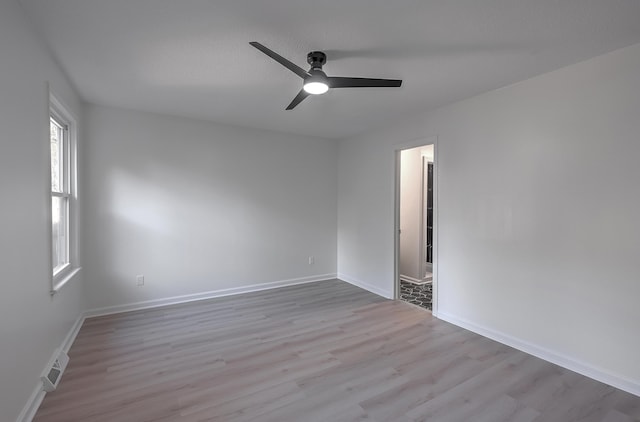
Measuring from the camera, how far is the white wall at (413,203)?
514 centimetres

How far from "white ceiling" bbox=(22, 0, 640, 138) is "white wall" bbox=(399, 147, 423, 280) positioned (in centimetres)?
206

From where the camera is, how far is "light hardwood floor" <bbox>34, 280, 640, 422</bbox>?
1.91 m

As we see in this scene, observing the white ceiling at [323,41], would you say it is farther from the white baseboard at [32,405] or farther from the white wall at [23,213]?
the white baseboard at [32,405]

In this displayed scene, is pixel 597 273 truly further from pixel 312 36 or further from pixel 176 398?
pixel 176 398

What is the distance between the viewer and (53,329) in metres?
2.30

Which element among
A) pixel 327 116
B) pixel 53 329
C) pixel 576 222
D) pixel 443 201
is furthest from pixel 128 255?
pixel 576 222

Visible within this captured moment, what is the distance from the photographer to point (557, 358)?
2475 mm

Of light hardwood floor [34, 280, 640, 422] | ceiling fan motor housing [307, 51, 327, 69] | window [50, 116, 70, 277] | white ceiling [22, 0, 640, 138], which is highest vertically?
white ceiling [22, 0, 640, 138]

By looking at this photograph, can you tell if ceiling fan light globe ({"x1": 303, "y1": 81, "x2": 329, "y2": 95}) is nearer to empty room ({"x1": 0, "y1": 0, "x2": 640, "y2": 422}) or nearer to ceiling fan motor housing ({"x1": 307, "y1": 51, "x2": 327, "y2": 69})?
empty room ({"x1": 0, "y1": 0, "x2": 640, "y2": 422})

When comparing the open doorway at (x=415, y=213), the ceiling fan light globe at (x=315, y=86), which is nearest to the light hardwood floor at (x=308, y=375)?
the open doorway at (x=415, y=213)

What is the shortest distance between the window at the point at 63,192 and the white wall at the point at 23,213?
0.64 m

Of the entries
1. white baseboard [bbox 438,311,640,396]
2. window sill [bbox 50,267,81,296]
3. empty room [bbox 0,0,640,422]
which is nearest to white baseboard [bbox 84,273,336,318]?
empty room [bbox 0,0,640,422]

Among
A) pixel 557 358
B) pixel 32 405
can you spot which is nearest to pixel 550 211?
pixel 557 358

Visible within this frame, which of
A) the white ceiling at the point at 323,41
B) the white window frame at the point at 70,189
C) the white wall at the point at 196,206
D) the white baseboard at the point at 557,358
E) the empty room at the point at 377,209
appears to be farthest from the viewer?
the white wall at the point at 196,206
